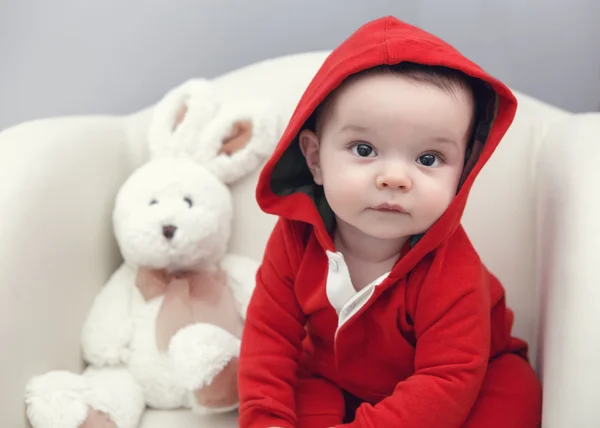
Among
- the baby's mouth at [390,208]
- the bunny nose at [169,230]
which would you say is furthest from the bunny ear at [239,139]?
the baby's mouth at [390,208]

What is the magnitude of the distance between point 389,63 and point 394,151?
0.09m

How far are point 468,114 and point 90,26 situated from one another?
0.83 m

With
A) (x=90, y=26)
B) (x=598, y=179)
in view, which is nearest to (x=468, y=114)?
(x=598, y=179)

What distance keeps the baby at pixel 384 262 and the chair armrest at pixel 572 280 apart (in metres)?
0.07

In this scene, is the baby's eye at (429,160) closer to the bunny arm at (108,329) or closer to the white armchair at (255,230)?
the white armchair at (255,230)

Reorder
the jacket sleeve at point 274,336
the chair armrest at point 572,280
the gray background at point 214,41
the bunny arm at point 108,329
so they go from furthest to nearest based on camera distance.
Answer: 1. the gray background at point 214,41
2. the bunny arm at point 108,329
3. the jacket sleeve at point 274,336
4. the chair armrest at point 572,280

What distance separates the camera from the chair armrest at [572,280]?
2.11ft

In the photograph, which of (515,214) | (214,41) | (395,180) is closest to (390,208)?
(395,180)

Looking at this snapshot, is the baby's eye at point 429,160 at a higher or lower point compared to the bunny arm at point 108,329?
higher

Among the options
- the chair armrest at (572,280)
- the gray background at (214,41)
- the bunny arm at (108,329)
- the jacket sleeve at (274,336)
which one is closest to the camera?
the chair armrest at (572,280)

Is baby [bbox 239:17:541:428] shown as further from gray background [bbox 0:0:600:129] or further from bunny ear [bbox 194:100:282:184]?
gray background [bbox 0:0:600:129]

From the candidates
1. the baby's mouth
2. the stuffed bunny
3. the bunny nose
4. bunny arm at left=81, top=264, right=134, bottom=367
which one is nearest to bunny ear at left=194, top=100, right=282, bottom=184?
the stuffed bunny

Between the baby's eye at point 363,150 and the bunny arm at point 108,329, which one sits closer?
the baby's eye at point 363,150

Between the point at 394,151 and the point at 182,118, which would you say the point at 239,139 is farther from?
the point at 394,151
